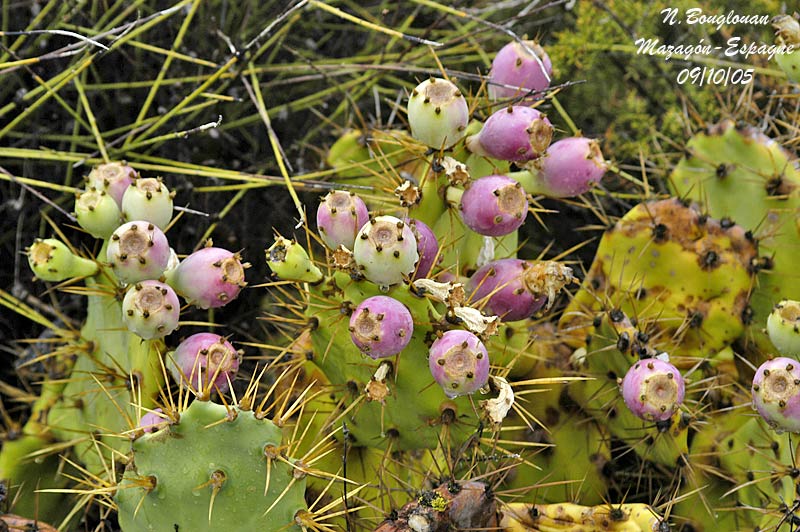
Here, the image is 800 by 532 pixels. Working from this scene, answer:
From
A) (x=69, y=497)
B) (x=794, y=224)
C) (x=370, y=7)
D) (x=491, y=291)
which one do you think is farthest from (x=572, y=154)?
(x=370, y=7)

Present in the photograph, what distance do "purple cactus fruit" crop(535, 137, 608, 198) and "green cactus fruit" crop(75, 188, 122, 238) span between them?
1.75 ft

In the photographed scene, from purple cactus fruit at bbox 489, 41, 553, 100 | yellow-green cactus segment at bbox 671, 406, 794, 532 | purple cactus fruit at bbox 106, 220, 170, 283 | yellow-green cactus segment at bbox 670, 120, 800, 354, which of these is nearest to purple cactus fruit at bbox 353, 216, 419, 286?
purple cactus fruit at bbox 106, 220, 170, 283

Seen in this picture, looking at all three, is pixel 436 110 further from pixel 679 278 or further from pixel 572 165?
pixel 679 278

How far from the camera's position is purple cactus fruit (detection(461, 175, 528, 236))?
109cm

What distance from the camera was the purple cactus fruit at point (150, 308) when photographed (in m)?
1.03

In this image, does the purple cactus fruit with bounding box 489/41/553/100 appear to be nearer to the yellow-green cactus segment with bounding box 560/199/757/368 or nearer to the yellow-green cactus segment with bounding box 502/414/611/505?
the yellow-green cactus segment with bounding box 560/199/757/368

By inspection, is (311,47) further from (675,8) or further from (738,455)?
(738,455)

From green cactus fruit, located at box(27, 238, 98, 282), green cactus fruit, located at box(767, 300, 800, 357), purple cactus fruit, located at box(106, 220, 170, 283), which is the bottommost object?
green cactus fruit, located at box(767, 300, 800, 357)

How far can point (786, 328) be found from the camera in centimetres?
108

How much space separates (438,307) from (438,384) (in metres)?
0.09

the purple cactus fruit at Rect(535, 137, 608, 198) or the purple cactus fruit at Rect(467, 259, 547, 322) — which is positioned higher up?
the purple cactus fruit at Rect(535, 137, 608, 198)

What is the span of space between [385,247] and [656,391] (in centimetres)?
39

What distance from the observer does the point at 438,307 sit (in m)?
1.09

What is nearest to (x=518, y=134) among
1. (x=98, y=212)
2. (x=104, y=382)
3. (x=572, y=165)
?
(x=572, y=165)
